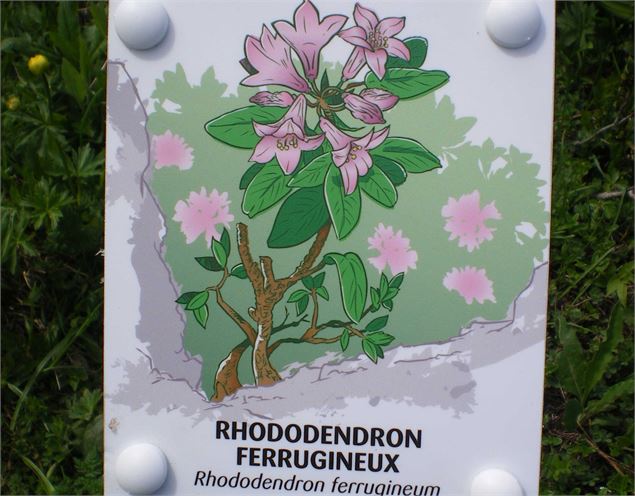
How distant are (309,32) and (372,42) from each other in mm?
94

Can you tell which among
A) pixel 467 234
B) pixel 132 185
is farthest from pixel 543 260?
pixel 132 185

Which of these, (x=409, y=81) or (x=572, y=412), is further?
(x=572, y=412)

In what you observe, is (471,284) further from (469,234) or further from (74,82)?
(74,82)

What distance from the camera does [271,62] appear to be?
51.4 inches

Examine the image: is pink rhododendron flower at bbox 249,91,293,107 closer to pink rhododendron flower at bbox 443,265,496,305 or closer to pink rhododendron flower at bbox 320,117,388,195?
pink rhododendron flower at bbox 320,117,388,195

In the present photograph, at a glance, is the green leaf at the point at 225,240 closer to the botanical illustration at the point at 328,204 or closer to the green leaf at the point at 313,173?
the botanical illustration at the point at 328,204

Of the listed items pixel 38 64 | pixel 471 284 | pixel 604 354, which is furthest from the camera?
pixel 38 64

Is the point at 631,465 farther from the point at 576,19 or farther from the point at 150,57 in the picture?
the point at 150,57

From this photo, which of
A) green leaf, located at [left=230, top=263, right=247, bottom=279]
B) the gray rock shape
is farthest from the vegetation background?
green leaf, located at [left=230, top=263, right=247, bottom=279]

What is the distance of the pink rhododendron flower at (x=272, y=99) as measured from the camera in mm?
1305

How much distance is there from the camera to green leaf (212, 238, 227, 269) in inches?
51.4

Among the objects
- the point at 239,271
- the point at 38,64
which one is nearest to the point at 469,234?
the point at 239,271

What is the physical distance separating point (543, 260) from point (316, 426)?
0.41 m

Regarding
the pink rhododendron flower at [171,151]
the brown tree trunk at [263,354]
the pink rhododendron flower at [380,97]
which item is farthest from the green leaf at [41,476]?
the pink rhododendron flower at [380,97]
